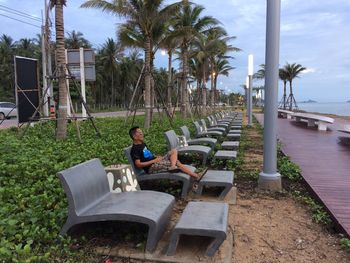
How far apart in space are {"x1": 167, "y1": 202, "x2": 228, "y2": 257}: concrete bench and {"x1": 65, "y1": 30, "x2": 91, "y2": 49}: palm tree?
53213mm

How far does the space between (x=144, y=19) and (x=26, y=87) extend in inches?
217

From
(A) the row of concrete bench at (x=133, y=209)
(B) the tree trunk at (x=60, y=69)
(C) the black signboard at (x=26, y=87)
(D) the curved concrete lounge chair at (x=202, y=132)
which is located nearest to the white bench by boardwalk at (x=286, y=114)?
(D) the curved concrete lounge chair at (x=202, y=132)

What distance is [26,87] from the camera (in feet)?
50.1

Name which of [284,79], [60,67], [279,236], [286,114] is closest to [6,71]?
[284,79]

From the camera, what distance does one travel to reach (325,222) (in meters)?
4.91

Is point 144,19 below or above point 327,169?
above

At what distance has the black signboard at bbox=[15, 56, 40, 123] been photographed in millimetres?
14523

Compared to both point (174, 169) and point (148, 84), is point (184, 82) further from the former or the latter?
point (174, 169)

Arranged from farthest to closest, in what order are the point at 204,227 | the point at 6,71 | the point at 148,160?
the point at 6,71 → the point at 148,160 → the point at 204,227

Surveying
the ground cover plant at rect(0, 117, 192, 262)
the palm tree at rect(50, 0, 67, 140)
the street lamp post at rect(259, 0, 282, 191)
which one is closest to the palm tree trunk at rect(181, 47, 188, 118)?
the palm tree at rect(50, 0, 67, 140)

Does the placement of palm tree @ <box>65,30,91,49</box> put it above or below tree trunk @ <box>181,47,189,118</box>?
above

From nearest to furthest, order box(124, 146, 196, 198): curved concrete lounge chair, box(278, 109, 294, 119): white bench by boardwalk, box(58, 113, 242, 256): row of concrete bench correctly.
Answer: box(58, 113, 242, 256): row of concrete bench < box(124, 146, 196, 198): curved concrete lounge chair < box(278, 109, 294, 119): white bench by boardwalk

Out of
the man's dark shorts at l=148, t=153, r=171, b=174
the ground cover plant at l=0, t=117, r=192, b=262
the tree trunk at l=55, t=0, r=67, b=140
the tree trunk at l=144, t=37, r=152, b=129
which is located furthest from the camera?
the tree trunk at l=144, t=37, r=152, b=129

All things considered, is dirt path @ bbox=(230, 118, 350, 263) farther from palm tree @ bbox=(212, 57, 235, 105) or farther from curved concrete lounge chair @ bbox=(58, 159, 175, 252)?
palm tree @ bbox=(212, 57, 235, 105)
